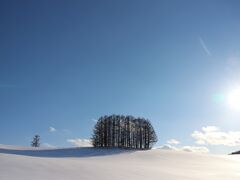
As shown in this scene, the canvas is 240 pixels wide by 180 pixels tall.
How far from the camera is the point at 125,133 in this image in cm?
7050

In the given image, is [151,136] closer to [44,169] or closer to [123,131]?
[123,131]

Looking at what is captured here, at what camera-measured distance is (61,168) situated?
17.3 meters

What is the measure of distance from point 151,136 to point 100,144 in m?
11.9

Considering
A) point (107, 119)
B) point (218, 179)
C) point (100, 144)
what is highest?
point (107, 119)

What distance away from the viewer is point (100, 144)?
68.4 meters

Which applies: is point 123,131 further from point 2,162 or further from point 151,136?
point 2,162

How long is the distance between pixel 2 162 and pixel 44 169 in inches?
93.1

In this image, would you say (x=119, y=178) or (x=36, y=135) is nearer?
(x=119, y=178)

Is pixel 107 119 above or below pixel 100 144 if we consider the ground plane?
above

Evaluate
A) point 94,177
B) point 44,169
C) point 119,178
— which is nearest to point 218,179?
point 119,178

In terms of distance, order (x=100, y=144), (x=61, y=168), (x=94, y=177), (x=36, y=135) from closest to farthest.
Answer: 1. (x=94, y=177)
2. (x=61, y=168)
3. (x=100, y=144)
4. (x=36, y=135)

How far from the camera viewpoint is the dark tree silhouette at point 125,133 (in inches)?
2734

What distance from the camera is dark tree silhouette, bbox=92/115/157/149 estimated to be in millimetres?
69438

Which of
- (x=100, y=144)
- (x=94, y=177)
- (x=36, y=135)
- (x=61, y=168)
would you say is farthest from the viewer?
(x=36, y=135)
